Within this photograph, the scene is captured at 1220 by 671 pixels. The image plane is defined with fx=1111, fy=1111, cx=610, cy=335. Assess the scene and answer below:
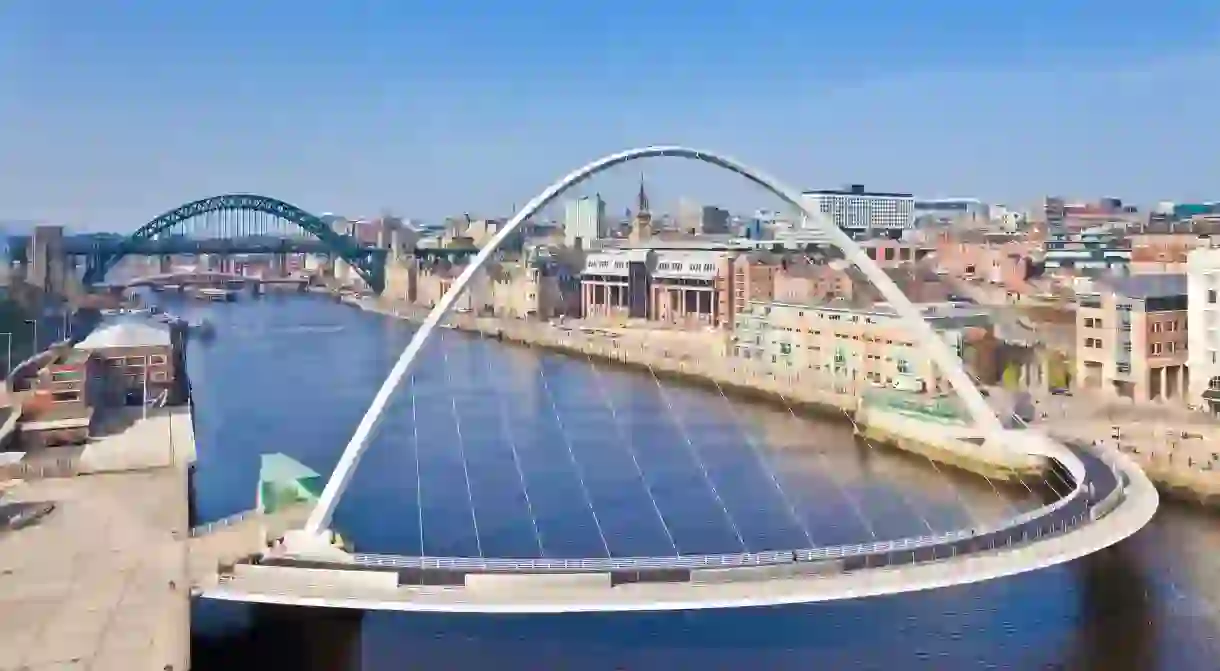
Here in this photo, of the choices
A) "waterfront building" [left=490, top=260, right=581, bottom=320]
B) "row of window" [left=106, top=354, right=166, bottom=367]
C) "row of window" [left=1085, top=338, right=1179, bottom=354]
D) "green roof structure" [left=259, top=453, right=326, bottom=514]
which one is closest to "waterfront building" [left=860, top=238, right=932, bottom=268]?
"waterfront building" [left=490, top=260, right=581, bottom=320]

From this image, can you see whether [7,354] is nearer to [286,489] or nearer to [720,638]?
[286,489]

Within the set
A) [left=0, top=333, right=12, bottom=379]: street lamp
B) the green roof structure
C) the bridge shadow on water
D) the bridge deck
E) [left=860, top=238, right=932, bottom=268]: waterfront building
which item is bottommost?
the bridge shadow on water

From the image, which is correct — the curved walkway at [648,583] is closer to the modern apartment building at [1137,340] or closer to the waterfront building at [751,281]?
the modern apartment building at [1137,340]

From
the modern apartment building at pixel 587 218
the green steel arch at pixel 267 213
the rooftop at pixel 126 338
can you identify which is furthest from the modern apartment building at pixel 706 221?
the rooftop at pixel 126 338

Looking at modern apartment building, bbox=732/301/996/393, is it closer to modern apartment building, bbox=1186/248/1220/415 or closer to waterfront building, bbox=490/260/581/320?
modern apartment building, bbox=1186/248/1220/415

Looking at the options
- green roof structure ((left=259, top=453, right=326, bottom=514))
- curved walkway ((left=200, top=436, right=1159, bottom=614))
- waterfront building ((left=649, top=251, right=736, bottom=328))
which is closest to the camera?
curved walkway ((left=200, top=436, right=1159, bottom=614))

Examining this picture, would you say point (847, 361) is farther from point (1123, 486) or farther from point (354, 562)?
point (354, 562)
